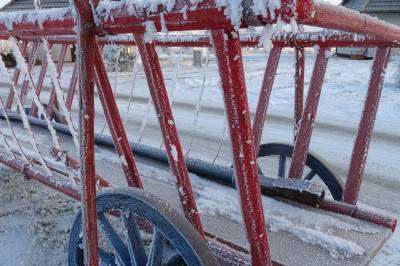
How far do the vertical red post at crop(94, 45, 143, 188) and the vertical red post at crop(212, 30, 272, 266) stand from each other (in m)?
0.52

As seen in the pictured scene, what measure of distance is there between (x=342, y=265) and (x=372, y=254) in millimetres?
186

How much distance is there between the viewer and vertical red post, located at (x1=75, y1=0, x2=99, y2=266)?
121 cm

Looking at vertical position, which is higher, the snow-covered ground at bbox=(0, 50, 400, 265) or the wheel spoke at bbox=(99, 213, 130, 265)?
the wheel spoke at bbox=(99, 213, 130, 265)

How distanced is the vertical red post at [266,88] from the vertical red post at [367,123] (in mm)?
647

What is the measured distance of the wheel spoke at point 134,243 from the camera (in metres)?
1.47

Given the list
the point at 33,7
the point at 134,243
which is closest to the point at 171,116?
the point at 134,243

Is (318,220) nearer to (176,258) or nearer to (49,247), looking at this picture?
(176,258)

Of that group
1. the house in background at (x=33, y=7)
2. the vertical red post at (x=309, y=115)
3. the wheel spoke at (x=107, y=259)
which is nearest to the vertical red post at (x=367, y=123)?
the vertical red post at (x=309, y=115)

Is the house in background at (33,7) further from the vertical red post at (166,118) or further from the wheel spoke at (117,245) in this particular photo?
the vertical red post at (166,118)

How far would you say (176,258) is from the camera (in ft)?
4.66

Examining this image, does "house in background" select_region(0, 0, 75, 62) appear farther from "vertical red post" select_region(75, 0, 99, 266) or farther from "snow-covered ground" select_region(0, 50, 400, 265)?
"vertical red post" select_region(75, 0, 99, 266)

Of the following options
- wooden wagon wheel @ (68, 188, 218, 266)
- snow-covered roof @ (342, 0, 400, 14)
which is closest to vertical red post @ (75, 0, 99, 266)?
wooden wagon wheel @ (68, 188, 218, 266)

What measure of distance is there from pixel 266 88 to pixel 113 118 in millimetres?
1344

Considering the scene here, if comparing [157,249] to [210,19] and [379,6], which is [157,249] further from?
[379,6]
